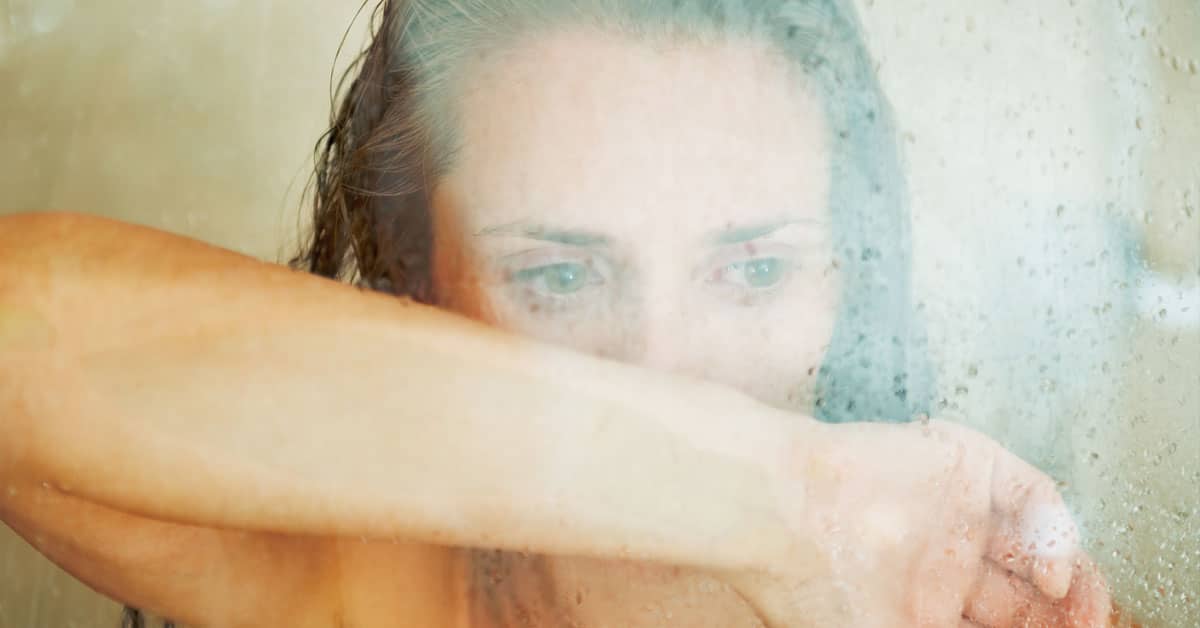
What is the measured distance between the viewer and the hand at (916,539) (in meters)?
0.45

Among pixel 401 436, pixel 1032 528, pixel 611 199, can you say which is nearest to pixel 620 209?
pixel 611 199

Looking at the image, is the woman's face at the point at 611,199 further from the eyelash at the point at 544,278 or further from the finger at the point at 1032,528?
the finger at the point at 1032,528

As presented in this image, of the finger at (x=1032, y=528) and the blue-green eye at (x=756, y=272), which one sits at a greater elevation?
the blue-green eye at (x=756, y=272)

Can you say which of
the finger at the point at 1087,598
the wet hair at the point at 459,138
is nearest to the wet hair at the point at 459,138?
the wet hair at the point at 459,138

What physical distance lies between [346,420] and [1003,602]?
329 millimetres

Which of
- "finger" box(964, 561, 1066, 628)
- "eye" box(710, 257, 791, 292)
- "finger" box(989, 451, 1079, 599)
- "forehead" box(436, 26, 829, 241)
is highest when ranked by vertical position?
"forehead" box(436, 26, 829, 241)

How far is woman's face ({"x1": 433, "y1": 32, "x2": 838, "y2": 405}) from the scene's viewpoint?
443 millimetres

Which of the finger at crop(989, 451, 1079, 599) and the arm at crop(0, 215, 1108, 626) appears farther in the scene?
the finger at crop(989, 451, 1079, 599)

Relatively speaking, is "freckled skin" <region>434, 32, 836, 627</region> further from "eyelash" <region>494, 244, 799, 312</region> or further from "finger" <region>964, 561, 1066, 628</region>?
"finger" <region>964, 561, 1066, 628</region>

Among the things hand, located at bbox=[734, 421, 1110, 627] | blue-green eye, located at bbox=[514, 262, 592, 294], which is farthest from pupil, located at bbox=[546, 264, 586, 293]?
hand, located at bbox=[734, 421, 1110, 627]

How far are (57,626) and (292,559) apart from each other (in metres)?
0.14

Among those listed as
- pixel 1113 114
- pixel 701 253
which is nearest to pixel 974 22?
pixel 1113 114

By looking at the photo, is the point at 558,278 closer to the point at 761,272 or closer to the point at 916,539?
the point at 761,272

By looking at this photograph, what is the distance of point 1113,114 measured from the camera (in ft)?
1.79
